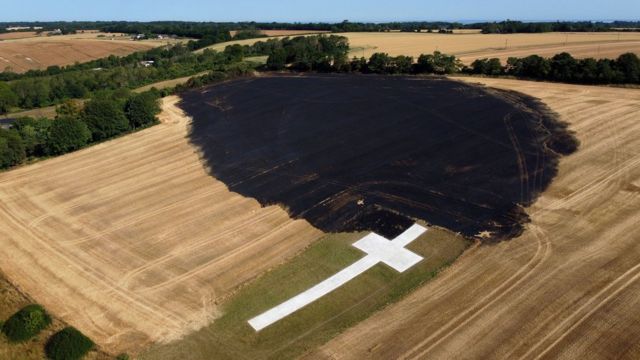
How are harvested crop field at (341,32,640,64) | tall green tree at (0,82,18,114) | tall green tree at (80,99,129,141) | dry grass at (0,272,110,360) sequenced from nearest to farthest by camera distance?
dry grass at (0,272,110,360), tall green tree at (80,99,129,141), tall green tree at (0,82,18,114), harvested crop field at (341,32,640,64)

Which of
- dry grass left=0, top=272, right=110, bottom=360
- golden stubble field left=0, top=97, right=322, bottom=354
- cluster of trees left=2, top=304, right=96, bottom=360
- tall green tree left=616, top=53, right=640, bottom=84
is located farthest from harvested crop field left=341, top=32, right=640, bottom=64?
cluster of trees left=2, top=304, right=96, bottom=360

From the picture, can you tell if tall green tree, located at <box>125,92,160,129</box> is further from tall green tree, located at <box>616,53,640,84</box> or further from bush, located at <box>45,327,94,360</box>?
tall green tree, located at <box>616,53,640,84</box>

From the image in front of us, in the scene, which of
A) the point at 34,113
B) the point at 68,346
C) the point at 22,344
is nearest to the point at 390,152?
the point at 68,346

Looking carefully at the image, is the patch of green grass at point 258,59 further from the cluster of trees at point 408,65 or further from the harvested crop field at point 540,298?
the harvested crop field at point 540,298

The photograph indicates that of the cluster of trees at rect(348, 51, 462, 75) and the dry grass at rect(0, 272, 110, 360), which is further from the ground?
the cluster of trees at rect(348, 51, 462, 75)

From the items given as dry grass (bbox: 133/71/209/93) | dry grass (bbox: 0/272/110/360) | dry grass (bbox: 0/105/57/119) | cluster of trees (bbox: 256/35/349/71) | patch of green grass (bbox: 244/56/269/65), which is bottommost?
dry grass (bbox: 0/105/57/119)

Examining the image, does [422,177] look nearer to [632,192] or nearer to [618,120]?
[632,192]

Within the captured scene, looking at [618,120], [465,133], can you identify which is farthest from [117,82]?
[618,120]

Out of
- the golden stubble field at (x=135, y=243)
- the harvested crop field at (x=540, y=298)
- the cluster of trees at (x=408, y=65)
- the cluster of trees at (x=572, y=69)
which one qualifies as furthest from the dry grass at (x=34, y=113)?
the harvested crop field at (x=540, y=298)
